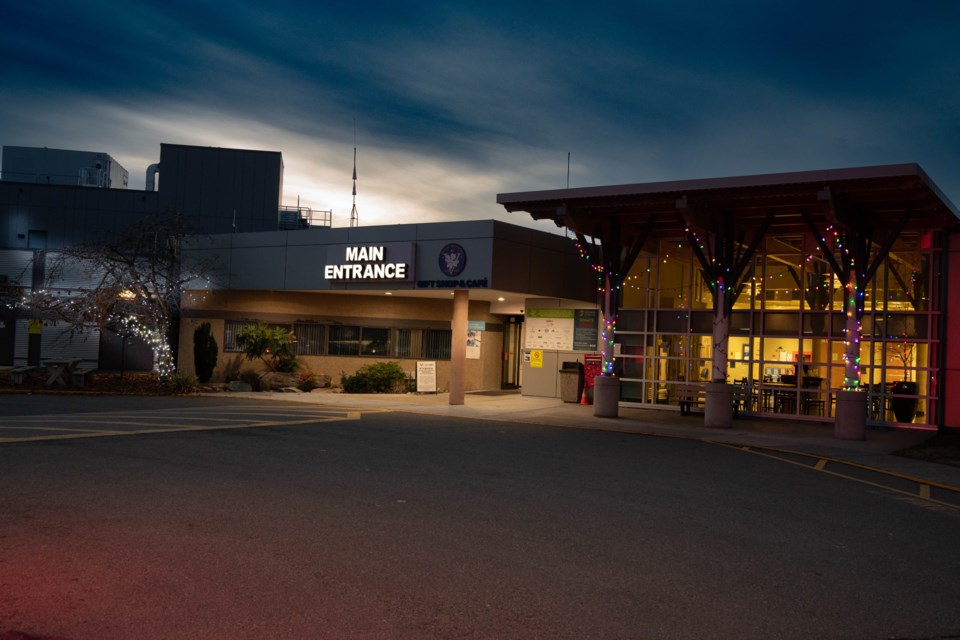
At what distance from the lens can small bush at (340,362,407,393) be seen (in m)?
28.5

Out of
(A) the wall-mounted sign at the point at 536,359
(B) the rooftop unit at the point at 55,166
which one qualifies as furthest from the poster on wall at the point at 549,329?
(B) the rooftop unit at the point at 55,166

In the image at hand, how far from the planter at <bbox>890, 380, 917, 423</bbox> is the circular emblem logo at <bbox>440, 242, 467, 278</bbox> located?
478 inches

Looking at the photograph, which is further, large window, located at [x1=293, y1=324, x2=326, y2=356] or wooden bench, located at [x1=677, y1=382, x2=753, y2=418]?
large window, located at [x1=293, y1=324, x2=326, y2=356]

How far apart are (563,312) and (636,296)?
2796mm

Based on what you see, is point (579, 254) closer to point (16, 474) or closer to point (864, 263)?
point (864, 263)

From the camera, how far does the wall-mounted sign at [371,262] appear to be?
2558 cm

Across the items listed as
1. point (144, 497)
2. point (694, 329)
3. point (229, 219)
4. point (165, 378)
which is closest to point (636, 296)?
point (694, 329)

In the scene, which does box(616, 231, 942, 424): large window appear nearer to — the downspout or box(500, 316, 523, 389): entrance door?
box(500, 316, 523, 389): entrance door

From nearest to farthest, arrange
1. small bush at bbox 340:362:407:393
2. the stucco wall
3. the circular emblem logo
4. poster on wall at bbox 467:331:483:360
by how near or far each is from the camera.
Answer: the circular emblem logo, small bush at bbox 340:362:407:393, poster on wall at bbox 467:331:483:360, the stucco wall

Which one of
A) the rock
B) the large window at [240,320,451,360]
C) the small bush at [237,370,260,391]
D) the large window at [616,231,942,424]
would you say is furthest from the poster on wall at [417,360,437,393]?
the large window at [616,231,942,424]

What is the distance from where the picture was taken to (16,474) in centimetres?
1076

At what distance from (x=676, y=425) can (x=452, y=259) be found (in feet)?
26.6

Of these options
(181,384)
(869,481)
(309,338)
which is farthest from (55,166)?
(869,481)

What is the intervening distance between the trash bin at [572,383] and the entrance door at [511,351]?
18.0 feet
